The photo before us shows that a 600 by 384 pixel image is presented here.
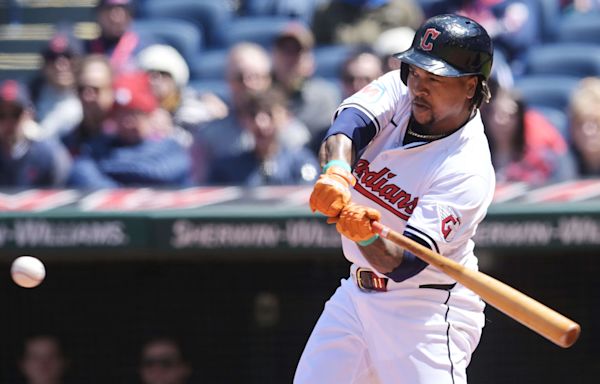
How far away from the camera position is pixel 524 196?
508 centimetres

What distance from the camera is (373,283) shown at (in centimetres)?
345

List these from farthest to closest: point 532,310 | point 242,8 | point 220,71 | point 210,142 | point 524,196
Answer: point 242,8
point 220,71
point 210,142
point 524,196
point 532,310

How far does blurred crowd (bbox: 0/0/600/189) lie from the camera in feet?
17.9

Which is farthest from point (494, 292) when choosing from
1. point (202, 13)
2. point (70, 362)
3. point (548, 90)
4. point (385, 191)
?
point (202, 13)

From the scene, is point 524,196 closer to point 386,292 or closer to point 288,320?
point 288,320

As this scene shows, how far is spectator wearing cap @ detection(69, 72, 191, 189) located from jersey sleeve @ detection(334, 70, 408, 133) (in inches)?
84.0

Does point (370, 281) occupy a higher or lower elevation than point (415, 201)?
lower

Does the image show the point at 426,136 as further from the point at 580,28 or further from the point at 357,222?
the point at 580,28

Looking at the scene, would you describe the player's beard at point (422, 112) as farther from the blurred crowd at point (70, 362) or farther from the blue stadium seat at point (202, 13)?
the blue stadium seat at point (202, 13)

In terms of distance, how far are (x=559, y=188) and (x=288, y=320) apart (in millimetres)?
1538

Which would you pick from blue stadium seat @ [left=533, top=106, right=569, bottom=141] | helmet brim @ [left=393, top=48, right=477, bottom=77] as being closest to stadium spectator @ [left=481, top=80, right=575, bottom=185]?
blue stadium seat @ [left=533, top=106, right=569, bottom=141]

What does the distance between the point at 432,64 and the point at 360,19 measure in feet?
10.6

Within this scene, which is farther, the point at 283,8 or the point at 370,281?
the point at 283,8

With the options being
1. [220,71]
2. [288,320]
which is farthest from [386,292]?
[220,71]
